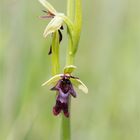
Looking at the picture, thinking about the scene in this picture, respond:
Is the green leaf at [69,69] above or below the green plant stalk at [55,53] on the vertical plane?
below

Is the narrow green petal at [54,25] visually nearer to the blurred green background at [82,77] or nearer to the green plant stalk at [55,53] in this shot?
the green plant stalk at [55,53]

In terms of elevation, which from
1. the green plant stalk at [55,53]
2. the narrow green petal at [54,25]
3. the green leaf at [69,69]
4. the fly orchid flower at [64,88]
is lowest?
the fly orchid flower at [64,88]

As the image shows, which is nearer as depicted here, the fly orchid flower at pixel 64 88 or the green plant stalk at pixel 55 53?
the fly orchid flower at pixel 64 88

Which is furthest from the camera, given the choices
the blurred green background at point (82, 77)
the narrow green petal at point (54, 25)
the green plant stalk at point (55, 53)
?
the blurred green background at point (82, 77)

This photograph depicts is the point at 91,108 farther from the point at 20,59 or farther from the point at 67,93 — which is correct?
the point at 67,93

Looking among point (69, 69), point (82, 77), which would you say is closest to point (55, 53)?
point (69, 69)

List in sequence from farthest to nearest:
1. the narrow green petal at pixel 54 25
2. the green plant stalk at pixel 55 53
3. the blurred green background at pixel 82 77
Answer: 1. the blurred green background at pixel 82 77
2. the green plant stalk at pixel 55 53
3. the narrow green petal at pixel 54 25

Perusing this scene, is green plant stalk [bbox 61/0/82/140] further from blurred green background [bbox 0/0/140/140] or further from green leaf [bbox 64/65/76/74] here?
blurred green background [bbox 0/0/140/140]

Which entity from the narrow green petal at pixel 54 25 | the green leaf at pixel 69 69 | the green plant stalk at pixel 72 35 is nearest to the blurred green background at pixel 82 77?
the green plant stalk at pixel 72 35
